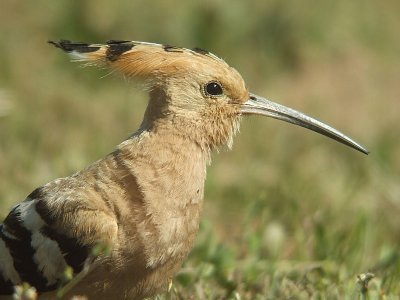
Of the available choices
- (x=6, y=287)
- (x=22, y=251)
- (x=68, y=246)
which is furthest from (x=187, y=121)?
(x=6, y=287)

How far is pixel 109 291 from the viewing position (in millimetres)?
3354

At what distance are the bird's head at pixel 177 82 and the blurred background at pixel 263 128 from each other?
12cm

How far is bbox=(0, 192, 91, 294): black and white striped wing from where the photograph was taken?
3414 mm

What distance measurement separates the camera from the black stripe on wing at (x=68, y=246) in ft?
11.1

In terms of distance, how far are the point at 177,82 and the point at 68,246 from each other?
682 millimetres

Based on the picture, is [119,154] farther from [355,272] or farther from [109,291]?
[355,272]

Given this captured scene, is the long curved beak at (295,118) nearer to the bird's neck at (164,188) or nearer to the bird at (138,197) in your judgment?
the bird at (138,197)

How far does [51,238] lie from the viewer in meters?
3.45

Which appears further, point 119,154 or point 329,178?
point 329,178

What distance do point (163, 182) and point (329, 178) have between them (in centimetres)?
261

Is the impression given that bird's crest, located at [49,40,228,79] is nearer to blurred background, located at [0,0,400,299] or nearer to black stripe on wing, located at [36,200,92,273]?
blurred background, located at [0,0,400,299]

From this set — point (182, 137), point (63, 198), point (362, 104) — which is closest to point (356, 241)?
point (182, 137)

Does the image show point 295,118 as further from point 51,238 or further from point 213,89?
point 51,238

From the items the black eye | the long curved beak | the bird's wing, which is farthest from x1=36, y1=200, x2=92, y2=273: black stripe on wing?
the long curved beak
